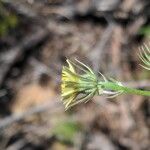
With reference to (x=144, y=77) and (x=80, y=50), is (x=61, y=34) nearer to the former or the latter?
(x=80, y=50)

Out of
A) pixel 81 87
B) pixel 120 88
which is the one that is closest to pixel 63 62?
pixel 81 87

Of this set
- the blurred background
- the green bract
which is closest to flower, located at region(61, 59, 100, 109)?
the green bract

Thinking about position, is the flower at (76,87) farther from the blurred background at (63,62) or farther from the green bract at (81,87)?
the blurred background at (63,62)

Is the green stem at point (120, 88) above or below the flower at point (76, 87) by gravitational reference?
below

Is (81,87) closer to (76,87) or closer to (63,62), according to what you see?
(76,87)

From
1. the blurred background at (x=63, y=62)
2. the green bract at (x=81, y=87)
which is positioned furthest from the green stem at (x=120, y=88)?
the blurred background at (x=63, y=62)

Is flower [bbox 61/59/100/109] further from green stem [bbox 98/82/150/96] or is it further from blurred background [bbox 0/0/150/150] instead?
blurred background [bbox 0/0/150/150]
